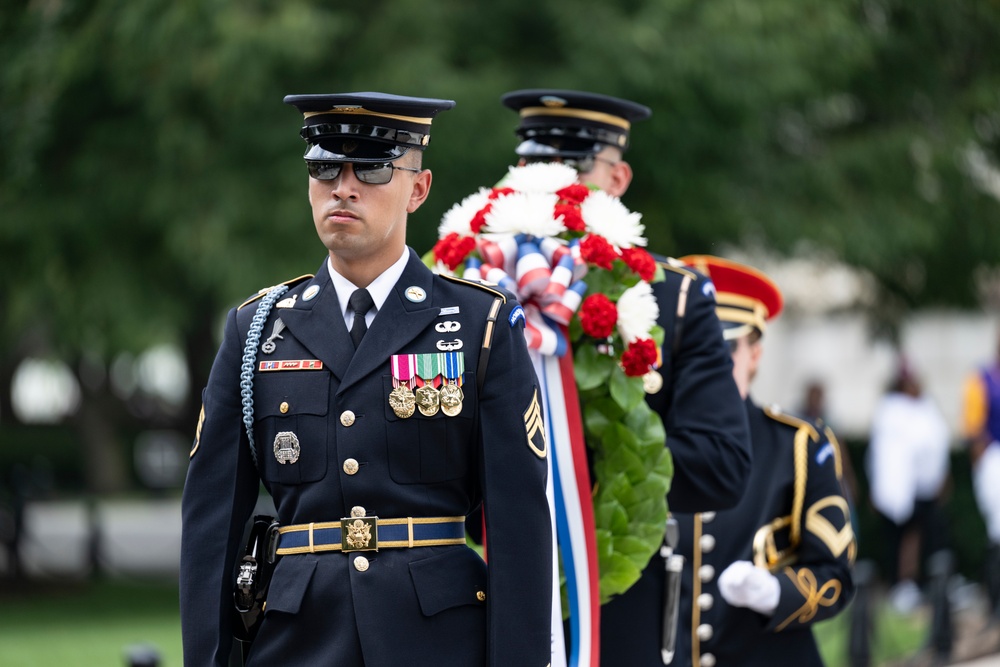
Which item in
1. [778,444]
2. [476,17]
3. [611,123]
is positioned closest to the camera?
[611,123]

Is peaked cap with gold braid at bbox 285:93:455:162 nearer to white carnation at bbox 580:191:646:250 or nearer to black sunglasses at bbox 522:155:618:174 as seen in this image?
white carnation at bbox 580:191:646:250

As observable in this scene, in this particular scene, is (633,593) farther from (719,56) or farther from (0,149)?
(0,149)

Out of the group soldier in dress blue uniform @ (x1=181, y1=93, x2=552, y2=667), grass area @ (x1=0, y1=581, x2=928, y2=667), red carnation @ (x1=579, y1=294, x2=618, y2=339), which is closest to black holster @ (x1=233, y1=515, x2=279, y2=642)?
soldier in dress blue uniform @ (x1=181, y1=93, x2=552, y2=667)

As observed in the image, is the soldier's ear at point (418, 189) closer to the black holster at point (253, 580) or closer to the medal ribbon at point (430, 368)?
the medal ribbon at point (430, 368)

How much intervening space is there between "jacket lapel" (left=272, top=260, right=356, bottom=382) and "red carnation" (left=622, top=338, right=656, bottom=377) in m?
0.95

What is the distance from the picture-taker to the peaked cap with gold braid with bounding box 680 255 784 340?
5.45 m

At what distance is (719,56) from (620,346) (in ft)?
24.7

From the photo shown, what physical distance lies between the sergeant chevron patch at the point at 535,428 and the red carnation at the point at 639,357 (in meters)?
0.68

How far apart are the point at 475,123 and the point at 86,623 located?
617 centimetres

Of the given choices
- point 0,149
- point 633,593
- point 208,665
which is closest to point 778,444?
point 633,593

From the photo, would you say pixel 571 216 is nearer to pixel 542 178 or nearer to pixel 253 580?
pixel 542 178

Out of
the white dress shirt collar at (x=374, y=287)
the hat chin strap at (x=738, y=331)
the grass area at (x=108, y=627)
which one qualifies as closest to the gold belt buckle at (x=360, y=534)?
the white dress shirt collar at (x=374, y=287)

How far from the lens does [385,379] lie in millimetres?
3660

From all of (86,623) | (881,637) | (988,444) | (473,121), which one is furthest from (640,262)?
(86,623)
